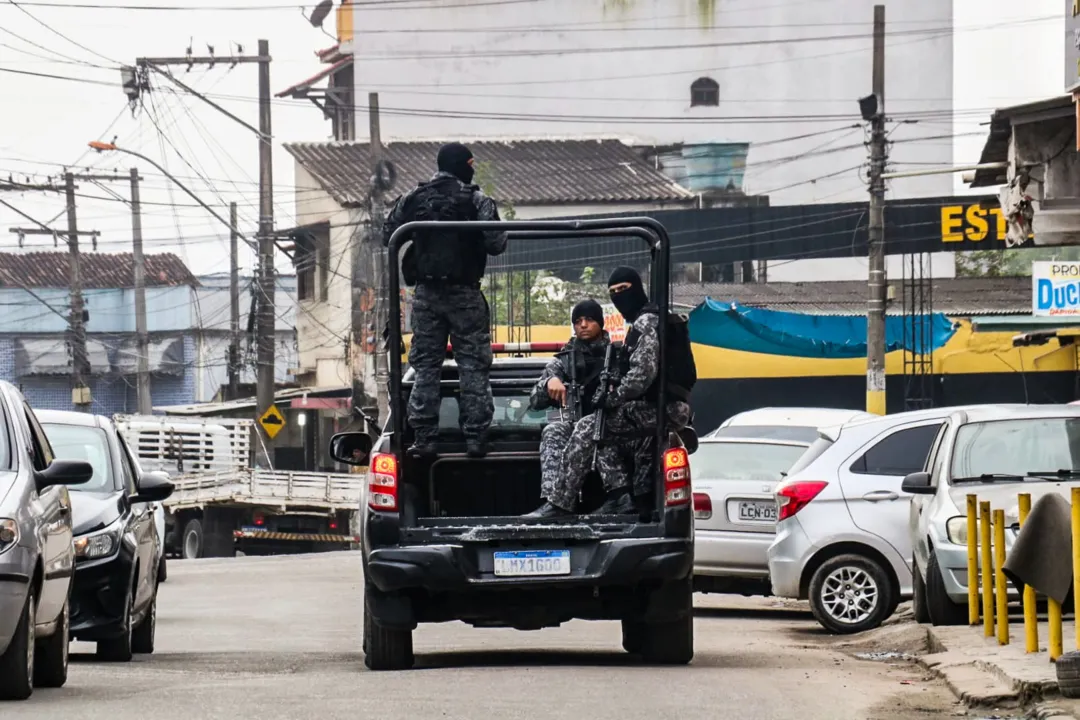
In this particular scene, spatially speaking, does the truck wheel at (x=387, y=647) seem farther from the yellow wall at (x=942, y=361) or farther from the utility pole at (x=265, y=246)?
the utility pole at (x=265, y=246)

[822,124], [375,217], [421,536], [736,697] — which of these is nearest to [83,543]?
[421,536]

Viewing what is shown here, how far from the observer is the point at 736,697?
8.95m

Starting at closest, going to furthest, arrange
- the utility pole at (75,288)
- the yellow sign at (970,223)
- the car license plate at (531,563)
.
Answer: the car license plate at (531,563), the yellow sign at (970,223), the utility pole at (75,288)

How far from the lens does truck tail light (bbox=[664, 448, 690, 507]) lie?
10.3 metres

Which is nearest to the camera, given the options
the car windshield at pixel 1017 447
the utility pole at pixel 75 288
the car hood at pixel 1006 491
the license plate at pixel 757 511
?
the car hood at pixel 1006 491

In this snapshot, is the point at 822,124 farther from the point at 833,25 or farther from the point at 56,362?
the point at 56,362

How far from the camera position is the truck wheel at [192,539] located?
38.2 metres

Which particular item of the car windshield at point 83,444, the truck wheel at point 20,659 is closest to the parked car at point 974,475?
the car windshield at point 83,444

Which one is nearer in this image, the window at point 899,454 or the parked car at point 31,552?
the parked car at point 31,552

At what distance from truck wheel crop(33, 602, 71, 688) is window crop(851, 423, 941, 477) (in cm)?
686

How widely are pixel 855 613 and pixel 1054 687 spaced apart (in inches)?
213

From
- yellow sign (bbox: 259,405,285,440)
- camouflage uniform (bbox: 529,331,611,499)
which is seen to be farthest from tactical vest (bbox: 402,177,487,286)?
yellow sign (bbox: 259,405,285,440)

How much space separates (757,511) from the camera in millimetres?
15945

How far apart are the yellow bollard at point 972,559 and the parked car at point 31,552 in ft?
17.3
